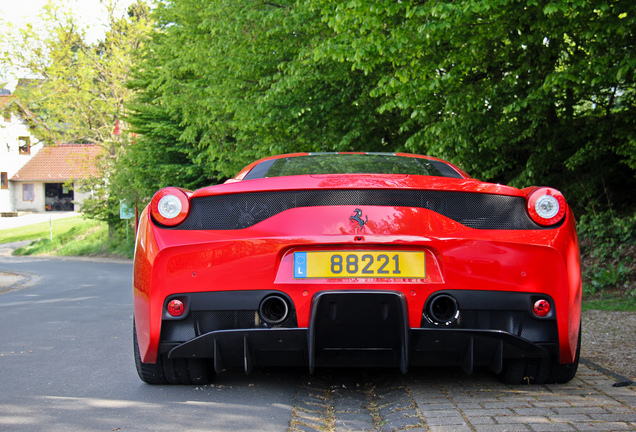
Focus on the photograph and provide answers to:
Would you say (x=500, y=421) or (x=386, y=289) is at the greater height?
(x=386, y=289)

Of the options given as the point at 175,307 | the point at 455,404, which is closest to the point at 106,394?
the point at 175,307

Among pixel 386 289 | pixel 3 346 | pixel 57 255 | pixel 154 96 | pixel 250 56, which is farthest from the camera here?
pixel 57 255

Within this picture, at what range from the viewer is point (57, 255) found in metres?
35.4

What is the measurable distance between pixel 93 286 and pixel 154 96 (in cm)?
1587

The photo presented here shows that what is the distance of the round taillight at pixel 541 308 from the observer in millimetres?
3527

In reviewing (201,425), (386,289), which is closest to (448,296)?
(386,289)

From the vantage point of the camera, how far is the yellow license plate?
3414mm

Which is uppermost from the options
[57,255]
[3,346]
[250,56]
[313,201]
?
[250,56]

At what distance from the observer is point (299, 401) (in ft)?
12.3

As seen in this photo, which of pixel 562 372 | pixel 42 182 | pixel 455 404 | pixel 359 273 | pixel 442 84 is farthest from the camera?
pixel 42 182

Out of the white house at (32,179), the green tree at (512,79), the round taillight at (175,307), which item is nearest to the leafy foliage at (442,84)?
the green tree at (512,79)

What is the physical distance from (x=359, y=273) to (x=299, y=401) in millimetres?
846

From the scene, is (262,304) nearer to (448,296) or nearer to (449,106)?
(448,296)

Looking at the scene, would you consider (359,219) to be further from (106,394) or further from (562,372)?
(106,394)
